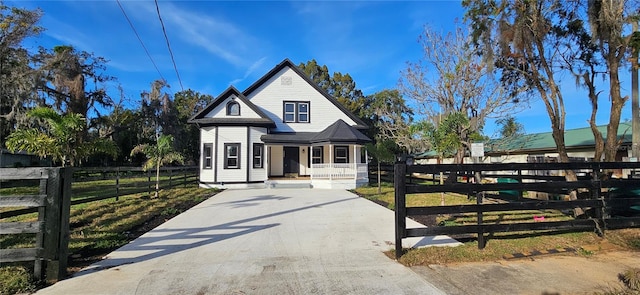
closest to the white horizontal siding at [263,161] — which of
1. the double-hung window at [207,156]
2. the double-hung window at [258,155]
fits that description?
the double-hung window at [258,155]

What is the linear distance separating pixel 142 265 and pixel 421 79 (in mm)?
17249

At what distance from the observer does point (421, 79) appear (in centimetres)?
1833

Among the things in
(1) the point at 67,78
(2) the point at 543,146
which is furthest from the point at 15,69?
(2) the point at 543,146

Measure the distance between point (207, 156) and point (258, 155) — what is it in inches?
108

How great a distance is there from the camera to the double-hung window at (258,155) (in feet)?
56.3

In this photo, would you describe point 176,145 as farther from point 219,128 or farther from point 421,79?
point 421,79

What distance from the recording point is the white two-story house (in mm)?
16750

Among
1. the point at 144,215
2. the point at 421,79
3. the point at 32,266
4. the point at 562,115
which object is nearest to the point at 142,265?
the point at 32,266

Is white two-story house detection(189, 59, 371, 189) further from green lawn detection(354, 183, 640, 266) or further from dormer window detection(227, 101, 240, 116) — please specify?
green lawn detection(354, 183, 640, 266)

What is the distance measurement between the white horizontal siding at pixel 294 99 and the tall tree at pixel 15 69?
35.2 ft

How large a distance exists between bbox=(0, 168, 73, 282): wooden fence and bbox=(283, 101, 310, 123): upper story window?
51.5ft

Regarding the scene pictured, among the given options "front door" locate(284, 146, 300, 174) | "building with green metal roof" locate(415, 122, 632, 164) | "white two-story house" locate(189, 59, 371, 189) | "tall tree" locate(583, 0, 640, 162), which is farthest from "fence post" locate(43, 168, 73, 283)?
"building with green metal roof" locate(415, 122, 632, 164)

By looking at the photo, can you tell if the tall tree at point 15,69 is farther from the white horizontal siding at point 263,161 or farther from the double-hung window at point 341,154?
the double-hung window at point 341,154

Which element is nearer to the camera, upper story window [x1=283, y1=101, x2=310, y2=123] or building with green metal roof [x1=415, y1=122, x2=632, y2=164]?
building with green metal roof [x1=415, y1=122, x2=632, y2=164]
